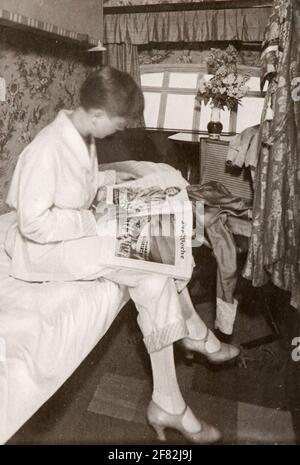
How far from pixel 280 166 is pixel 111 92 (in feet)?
2.24

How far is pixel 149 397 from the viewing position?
154cm

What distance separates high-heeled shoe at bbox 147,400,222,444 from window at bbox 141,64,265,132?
84.3 inches

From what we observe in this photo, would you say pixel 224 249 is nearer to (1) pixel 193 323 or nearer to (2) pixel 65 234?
(1) pixel 193 323

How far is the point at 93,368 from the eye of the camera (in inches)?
66.8

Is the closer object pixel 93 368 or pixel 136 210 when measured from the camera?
pixel 136 210

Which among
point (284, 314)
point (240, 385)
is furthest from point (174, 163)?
point (240, 385)

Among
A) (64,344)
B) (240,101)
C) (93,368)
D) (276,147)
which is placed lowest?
(93,368)

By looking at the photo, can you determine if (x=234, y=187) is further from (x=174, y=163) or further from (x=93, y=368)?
(x=93, y=368)

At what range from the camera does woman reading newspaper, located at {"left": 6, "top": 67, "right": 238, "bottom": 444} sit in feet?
4.28

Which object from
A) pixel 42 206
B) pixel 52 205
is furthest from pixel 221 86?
pixel 42 206

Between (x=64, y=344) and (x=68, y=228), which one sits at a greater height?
(x=68, y=228)

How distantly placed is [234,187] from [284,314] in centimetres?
70

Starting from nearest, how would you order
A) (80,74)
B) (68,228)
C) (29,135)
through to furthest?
(68,228) → (29,135) → (80,74)

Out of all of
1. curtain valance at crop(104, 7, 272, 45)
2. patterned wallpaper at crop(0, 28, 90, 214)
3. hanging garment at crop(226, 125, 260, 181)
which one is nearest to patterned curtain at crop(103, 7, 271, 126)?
curtain valance at crop(104, 7, 272, 45)
